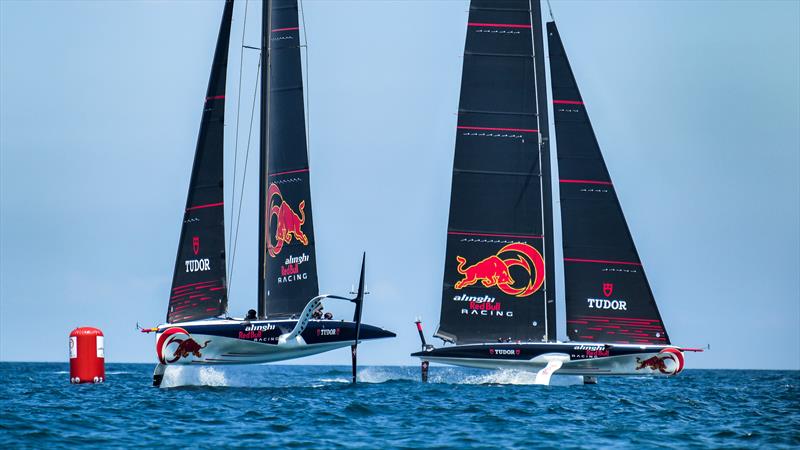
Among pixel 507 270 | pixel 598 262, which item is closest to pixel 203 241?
pixel 507 270

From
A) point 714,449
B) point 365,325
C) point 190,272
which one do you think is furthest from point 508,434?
point 190,272

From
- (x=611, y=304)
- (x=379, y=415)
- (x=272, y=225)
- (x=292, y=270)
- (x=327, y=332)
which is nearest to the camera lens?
(x=379, y=415)

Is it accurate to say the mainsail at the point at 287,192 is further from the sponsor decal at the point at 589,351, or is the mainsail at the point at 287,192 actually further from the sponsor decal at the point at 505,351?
the sponsor decal at the point at 589,351

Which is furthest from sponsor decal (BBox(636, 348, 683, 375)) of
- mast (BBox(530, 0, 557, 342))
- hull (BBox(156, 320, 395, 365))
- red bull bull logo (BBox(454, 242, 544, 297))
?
hull (BBox(156, 320, 395, 365))

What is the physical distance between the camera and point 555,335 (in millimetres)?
41281

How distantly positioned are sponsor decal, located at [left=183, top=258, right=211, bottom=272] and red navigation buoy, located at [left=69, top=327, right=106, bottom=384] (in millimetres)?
5463

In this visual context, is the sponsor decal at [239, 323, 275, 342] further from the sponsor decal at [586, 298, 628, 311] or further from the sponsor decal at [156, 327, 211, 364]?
the sponsor decal at [586, 298, 628, 311]

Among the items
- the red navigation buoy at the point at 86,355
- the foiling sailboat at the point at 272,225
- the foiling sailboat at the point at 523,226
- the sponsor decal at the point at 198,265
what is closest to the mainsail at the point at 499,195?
the foiling sailboat at the point at 523,226

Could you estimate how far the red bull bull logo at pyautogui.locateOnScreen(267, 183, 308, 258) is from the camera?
3934cm

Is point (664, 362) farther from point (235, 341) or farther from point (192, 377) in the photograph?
point (192, 377)

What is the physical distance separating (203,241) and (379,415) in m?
11.5

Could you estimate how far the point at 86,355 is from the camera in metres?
43.1

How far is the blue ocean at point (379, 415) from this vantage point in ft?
82.6

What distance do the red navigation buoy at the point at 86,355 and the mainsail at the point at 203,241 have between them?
5163 mm
